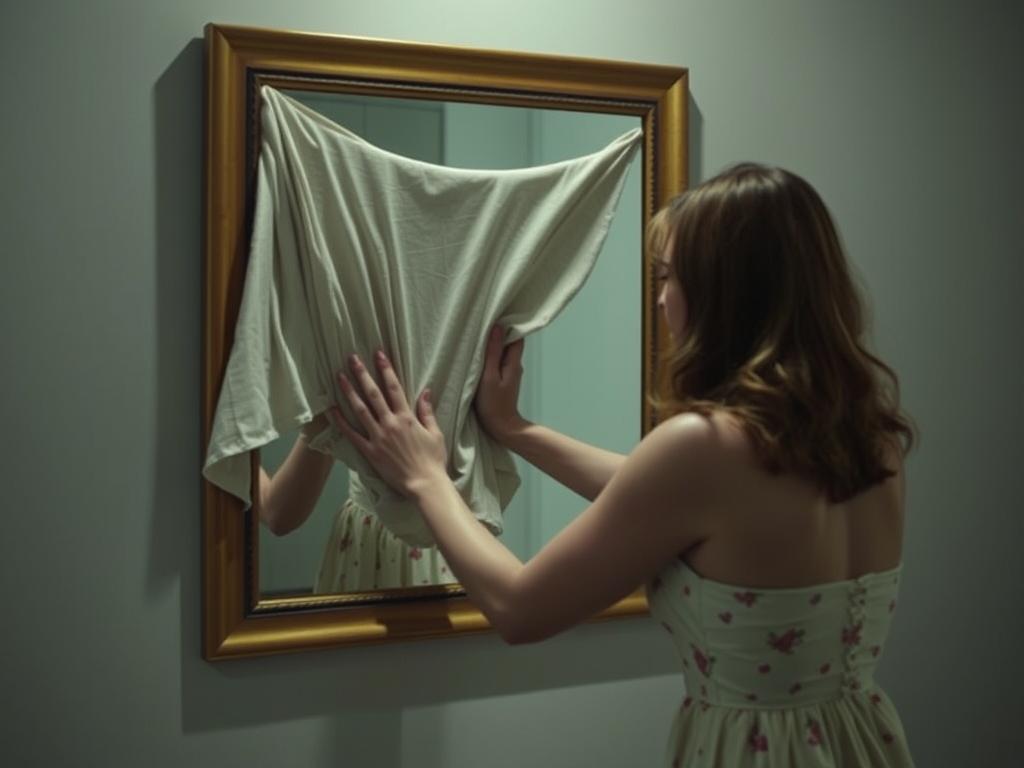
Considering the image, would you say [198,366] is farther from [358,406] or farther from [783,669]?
[783,669]

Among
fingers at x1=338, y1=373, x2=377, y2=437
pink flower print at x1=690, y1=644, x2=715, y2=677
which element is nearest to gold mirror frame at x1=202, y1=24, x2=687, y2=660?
fingers at x1=338, y1=373, x2=377, y2=437

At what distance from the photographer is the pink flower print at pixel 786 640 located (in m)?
0.94

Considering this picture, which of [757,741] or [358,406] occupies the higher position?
[358,406]

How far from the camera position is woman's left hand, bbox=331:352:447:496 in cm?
119

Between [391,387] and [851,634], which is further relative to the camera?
[391,387]

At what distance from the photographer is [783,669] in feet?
3.13

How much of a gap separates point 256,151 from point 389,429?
14.4 inches

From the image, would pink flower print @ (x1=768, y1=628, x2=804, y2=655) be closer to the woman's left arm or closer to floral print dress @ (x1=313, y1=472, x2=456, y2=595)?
the woman's left arm

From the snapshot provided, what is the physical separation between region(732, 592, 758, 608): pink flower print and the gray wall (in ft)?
1.62

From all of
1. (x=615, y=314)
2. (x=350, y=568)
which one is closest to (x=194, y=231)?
(x=350, y=568)

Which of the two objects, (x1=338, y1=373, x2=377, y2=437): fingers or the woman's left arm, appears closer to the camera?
the woman's left arm

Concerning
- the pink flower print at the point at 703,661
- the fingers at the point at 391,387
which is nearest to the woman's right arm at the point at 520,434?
the fingers at the point at 391,387

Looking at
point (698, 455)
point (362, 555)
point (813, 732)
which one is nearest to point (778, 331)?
point (698, 455)

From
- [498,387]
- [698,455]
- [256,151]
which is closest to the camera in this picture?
[698,455]
